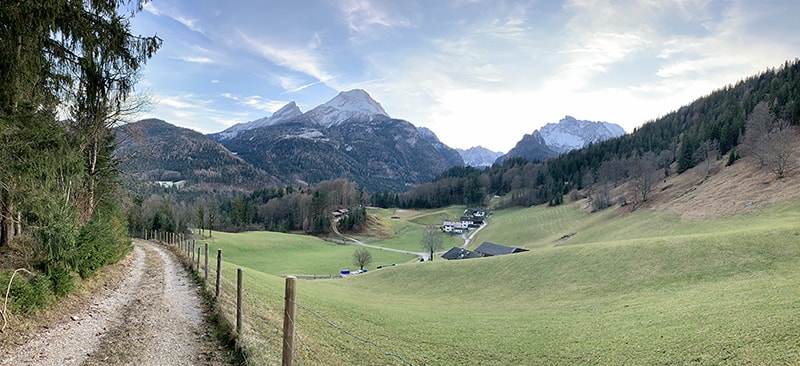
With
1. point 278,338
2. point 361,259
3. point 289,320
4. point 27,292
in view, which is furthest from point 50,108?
point 361,259

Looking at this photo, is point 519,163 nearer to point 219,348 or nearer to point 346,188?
point 346,188

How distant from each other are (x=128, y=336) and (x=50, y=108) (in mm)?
7146

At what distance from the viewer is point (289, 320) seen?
5.34 meters

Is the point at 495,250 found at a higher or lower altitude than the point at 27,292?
lower

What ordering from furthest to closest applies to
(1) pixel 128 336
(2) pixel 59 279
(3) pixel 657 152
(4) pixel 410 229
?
(3) pixel 657 152 → (4) pixel 410 229 → (2) pixel 59 279 → (1) pixel 128 336

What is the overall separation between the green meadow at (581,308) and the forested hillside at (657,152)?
45.9 meters

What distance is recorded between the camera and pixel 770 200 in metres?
40.7

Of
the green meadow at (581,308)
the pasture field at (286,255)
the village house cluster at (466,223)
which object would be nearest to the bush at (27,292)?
the green meadow at (581,308)

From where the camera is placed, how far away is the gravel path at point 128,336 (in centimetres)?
707

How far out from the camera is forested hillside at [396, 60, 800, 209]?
3110 inches

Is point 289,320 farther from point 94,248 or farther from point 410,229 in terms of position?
point 410,229

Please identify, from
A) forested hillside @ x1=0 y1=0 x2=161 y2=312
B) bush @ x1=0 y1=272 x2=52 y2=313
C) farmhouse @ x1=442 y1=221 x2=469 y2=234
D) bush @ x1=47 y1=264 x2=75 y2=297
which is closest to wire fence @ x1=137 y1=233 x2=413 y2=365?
bush @ x1=47 y1=264 x2=75 y2=297

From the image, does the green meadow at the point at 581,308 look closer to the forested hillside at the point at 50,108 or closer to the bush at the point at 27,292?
the bush at the point at 27,292

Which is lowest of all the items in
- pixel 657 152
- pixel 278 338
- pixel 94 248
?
pixel 278 338
